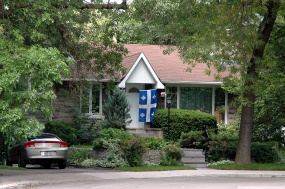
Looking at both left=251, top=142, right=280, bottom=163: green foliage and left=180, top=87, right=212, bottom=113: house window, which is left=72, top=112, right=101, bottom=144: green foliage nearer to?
left=180, top=87, right=212, bottom=113: house window

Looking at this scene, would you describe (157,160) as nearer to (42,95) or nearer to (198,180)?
(198,180)

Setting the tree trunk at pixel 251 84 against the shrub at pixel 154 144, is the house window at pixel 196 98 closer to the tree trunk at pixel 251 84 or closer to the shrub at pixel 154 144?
the shrub at pixel 154 144

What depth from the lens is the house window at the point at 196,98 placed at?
36.7 metres

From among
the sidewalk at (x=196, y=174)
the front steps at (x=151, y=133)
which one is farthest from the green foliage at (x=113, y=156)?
the front steps at (x=151, y=133)

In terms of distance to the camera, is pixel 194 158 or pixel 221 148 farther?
pixel 221 148

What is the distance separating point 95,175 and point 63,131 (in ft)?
33.9

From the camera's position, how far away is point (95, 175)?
21.8 meters

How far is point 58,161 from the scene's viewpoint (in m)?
25.1

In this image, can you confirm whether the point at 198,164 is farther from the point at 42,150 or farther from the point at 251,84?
the point at 42,150

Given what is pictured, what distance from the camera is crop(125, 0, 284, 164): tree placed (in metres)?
23.3

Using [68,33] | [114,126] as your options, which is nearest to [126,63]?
[114,126]

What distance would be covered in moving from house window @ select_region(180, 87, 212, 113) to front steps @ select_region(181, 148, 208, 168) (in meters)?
8.80

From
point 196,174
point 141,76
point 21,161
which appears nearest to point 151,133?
Answer: point 141,76

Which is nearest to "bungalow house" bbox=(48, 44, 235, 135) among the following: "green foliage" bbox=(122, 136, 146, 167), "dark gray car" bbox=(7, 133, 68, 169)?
"green foliage" bbox=(122, 136, 146, 167)
